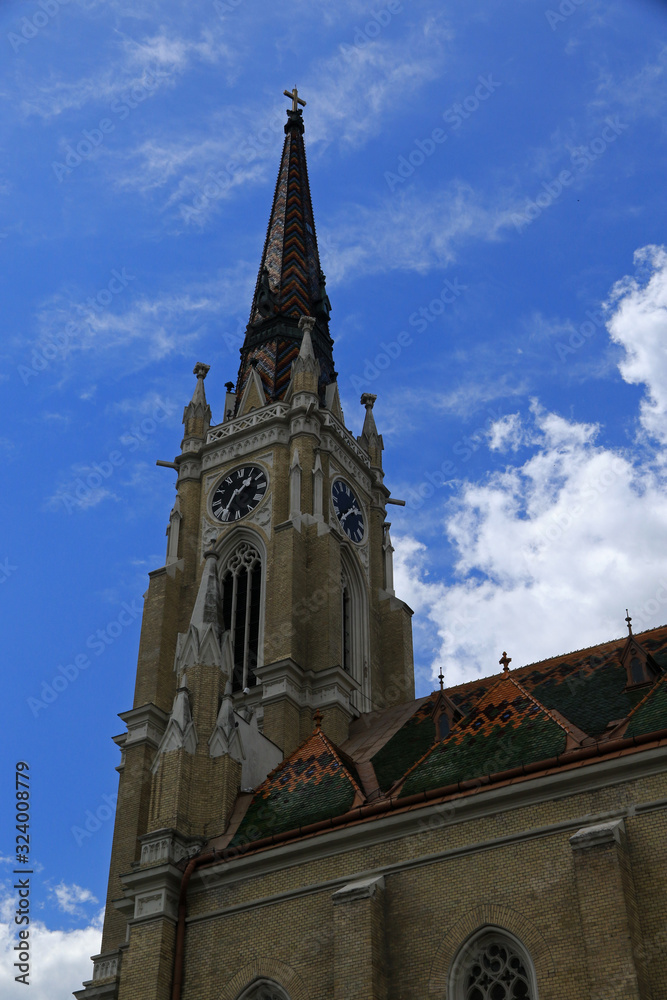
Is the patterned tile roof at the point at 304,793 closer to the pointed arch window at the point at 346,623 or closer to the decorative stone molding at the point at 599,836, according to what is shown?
the decorative stone molding at the point at 599,836

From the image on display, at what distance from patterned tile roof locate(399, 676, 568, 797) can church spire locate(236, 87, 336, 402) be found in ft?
66.8

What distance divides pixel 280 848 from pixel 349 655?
13754mm

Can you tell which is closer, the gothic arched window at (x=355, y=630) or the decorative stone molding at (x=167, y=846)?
the decorative stone molding at (x=167, y=846)

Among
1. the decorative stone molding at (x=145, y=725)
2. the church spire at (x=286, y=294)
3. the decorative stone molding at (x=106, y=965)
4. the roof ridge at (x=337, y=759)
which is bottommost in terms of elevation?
the decorative stone molding at (x=106, y=965)

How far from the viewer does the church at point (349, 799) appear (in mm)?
18297

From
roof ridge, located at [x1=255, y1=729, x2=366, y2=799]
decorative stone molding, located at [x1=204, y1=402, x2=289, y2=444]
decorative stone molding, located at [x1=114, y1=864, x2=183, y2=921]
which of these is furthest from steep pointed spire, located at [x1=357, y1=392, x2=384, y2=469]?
decorative stone molding, located at [x1=114, y1=864, x2=183, y2=921]

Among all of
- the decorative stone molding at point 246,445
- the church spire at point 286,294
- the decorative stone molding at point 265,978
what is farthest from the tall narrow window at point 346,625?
the decorative stone molding at point 265,978

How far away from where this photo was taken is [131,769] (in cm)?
3194

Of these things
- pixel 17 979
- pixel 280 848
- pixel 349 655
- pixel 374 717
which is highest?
pixel 349 655

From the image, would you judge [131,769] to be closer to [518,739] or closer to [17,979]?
[17,979]

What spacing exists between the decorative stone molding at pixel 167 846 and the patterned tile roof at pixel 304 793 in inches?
34.4

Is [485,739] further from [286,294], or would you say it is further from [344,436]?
[286,294]

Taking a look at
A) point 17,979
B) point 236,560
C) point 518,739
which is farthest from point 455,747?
point 236,560

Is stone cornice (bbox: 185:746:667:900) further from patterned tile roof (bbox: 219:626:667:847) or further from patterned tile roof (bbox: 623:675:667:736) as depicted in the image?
patterned tile roof (bbox: 623:675:667:736)
